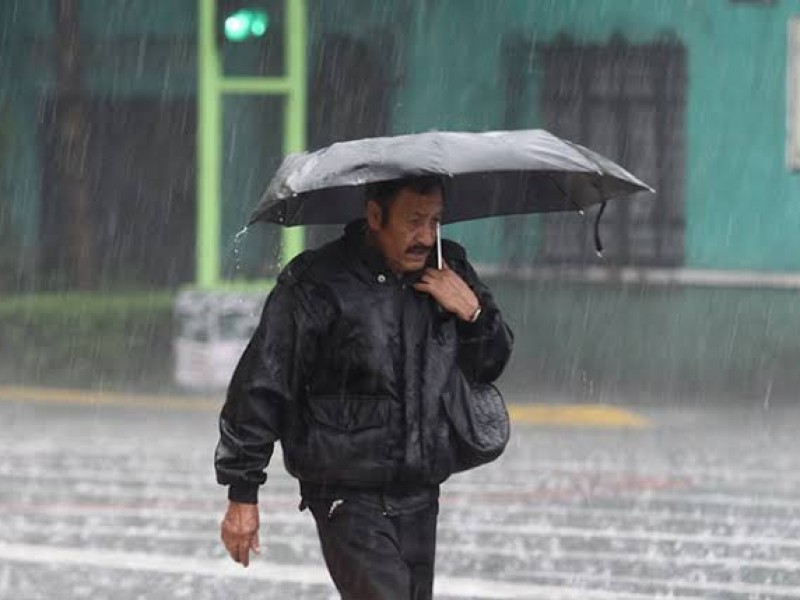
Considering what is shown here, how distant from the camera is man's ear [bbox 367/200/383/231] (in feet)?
16.5

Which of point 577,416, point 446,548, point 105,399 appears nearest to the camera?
point 446,548

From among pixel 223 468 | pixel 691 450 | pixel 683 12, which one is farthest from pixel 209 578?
pixel 683 12

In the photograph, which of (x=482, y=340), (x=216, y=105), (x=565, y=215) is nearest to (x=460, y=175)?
(x=482, y=340)

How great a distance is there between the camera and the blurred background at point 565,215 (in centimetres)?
1688

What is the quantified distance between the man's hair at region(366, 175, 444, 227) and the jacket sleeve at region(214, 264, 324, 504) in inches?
12.6

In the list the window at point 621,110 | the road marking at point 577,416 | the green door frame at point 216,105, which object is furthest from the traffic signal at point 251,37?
the road marking at point 577,416

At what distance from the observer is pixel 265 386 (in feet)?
15.9

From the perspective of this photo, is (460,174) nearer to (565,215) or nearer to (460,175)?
(460,175)

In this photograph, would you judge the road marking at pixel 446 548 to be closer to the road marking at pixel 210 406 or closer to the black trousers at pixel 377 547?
the black trousers at pixel 377 547

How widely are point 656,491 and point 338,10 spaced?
8.25 metres

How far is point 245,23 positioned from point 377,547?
1203 centimetres

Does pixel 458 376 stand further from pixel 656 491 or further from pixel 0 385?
pixel 0 385

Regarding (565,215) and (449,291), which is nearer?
(449,291)

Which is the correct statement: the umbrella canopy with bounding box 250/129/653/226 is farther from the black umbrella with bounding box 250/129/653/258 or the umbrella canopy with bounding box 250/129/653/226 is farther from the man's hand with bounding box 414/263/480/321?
the man's hand with bounding box 414/263/480/321
